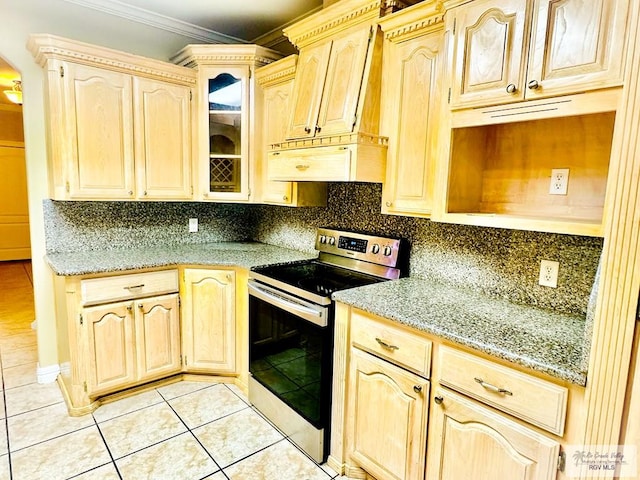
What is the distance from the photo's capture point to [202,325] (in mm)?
2623

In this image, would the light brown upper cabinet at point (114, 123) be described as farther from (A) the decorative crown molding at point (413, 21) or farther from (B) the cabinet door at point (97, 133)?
(A) the decorative crown molding at point (413, 21)

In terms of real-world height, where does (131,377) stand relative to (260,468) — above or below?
above

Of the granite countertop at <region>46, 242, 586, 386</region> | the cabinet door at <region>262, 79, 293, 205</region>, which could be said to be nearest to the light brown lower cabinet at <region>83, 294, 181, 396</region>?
the granite countertop at <region>46, 242, 586, 386</region>

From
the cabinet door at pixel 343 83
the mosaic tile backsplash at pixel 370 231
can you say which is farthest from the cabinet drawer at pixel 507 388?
the cabinet door at pixel 343 83

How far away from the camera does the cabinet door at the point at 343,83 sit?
1.96 meters

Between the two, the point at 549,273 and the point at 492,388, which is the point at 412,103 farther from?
the point at 492,388

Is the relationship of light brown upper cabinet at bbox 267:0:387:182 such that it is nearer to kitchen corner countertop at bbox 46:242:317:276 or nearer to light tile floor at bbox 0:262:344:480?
kitchen corner countertop at bbox 46:242:317:276

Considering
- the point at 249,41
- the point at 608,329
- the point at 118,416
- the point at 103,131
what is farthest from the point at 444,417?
→ the point at 249,41

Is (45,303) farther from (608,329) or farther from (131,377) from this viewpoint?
(608,329)

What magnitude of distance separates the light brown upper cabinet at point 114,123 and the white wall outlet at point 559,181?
90.9 inches

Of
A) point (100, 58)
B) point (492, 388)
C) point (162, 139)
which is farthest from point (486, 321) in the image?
point (100, 58)

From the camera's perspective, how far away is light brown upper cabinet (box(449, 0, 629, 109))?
118cm

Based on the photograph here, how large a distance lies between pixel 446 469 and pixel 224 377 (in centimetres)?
173
